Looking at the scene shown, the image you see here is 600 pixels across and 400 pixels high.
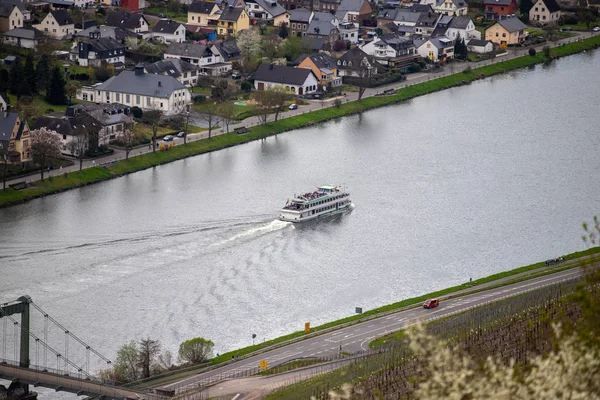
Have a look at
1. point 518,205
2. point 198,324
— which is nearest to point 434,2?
point 518,205

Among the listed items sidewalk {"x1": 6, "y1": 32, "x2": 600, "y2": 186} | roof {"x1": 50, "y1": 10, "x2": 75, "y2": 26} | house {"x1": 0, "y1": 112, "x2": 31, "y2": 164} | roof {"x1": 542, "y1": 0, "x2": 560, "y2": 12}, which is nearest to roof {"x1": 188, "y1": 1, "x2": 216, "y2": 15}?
roof {"x1": 50, "y1": 10, "x2": 75, "y2": 26}

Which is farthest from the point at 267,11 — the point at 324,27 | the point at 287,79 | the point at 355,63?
the point at 287,79

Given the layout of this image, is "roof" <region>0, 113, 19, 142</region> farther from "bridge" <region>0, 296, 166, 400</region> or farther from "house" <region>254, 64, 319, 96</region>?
"house" <region>254, 64, 319, 96</region>

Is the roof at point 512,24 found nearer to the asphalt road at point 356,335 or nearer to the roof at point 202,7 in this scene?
the roof at point 202,7

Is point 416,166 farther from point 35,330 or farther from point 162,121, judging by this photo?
point 35,330

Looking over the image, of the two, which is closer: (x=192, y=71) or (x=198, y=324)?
(x=198, y=324)

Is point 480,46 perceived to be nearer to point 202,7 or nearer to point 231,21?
point 231,21

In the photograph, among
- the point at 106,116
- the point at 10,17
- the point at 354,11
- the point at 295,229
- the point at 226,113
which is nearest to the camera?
the point at 295,229
